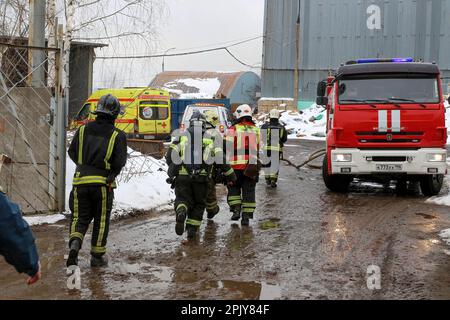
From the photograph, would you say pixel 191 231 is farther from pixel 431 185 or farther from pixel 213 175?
pixel 431 185

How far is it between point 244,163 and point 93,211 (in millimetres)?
3126

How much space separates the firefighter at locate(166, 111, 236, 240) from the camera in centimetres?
727

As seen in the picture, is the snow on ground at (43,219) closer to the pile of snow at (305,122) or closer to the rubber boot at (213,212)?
the rubber boot at (213,212)

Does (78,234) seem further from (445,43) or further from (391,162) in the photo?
(445,43)

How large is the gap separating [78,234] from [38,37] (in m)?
4.36

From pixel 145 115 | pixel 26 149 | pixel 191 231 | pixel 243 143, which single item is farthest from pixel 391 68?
pixel 145 115

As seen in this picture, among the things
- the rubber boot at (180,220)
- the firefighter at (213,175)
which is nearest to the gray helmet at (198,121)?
the firefighter at (213,175)

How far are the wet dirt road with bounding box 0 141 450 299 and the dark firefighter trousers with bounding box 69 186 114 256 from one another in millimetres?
328

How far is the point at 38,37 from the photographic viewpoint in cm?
894

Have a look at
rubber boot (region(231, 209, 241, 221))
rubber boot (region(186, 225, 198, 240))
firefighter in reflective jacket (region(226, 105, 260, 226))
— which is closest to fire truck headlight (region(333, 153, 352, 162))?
firefighter in reflective jacket (region(226, 105, 260, 226))

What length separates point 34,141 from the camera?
862 centimetres
